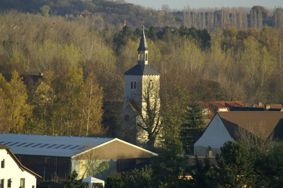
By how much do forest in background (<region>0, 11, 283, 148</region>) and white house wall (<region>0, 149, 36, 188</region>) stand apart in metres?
19.8

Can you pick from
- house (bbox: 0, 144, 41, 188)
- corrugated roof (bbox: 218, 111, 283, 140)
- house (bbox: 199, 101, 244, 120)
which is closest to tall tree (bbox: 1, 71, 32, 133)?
house (bbox: 0, 144, 41, 188)

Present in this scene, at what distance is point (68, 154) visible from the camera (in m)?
40.5

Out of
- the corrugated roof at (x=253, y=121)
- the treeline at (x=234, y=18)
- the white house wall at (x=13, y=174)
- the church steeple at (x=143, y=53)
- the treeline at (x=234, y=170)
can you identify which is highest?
the treeline at (x=234, y=18)

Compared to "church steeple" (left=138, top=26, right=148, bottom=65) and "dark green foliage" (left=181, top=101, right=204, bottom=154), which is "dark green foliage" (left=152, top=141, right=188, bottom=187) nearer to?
"dark green foliage" (left=181, top=101, right=204, bottom=154)

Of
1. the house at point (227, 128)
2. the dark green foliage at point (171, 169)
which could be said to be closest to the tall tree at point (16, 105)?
the house at point (227, 128)

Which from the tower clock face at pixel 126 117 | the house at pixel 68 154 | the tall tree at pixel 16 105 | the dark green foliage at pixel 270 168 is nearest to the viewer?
the dark green foliage at pixel 270 168

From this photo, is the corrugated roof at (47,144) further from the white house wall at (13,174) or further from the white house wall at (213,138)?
the white house wall at (213,138)

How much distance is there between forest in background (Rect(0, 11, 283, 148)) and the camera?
184 feet

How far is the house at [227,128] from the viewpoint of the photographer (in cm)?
4778

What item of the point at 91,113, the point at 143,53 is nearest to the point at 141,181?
the point at 91,113

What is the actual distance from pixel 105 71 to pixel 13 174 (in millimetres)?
39262

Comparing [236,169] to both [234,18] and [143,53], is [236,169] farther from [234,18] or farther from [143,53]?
[234,18]

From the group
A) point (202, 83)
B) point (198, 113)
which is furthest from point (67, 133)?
point (202, 83)

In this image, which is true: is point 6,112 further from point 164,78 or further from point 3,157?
point 164,78
